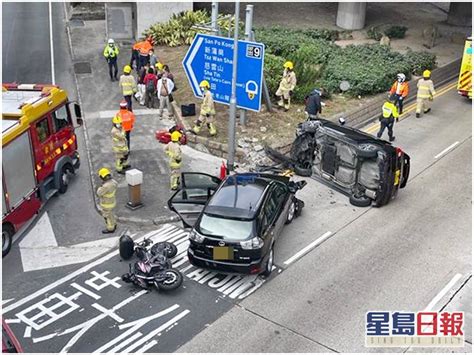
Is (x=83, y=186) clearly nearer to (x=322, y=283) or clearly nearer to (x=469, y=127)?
(x=322, y=283)

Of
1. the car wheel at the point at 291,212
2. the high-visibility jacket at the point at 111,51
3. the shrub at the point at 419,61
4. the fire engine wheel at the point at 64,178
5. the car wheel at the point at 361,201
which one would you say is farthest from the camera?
the shrub at the point at 419,61

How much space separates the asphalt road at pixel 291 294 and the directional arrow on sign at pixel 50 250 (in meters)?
0.33

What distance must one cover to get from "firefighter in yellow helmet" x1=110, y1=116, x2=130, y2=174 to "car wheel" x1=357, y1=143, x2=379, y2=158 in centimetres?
590

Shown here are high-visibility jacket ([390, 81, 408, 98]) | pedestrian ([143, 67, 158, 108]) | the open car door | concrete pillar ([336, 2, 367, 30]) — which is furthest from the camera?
concrete pillar ([336, 2, 367, 30])

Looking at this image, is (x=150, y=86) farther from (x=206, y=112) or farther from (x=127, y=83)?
(x=206, y=112)

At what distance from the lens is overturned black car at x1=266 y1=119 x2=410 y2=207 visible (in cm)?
1389

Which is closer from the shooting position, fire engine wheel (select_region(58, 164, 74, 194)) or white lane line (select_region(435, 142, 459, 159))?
fire engine wheel (select_region(58, 164, 74, 194))

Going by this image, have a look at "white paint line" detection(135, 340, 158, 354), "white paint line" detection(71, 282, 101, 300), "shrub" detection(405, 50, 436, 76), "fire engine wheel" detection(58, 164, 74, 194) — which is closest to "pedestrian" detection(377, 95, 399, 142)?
"shrub" detection(405, 50, 436, 76)

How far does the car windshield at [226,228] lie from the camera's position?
36.4 feet

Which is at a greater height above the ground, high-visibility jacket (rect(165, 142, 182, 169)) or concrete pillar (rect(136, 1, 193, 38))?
concrete pillar (rect(136, 1, 193, 38))

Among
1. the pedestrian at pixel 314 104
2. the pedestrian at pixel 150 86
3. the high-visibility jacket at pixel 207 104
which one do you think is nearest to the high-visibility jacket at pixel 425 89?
the pedestrian at pixel 314 104

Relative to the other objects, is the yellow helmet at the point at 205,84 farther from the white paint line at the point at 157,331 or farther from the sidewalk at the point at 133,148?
the white paint line at the point at 157,331

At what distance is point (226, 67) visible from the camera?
53.3 feet

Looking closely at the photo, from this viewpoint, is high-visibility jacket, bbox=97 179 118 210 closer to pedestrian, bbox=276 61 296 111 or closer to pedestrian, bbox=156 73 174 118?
pedestrian, bbox=156 73 174 118
